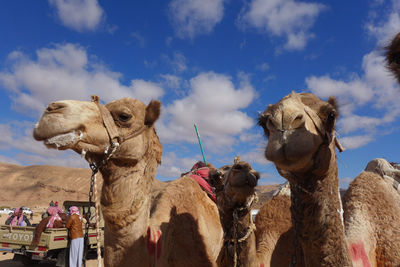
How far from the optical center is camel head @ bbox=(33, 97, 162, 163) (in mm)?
2539

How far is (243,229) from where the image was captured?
3.14 m

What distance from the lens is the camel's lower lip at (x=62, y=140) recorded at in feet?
8.27

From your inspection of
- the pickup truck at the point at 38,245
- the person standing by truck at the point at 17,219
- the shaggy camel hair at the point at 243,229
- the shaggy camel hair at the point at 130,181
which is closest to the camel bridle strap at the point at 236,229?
the shaggy camel hair at the point at 243,229

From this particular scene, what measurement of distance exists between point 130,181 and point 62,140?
0.75m

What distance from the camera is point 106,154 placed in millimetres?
2885

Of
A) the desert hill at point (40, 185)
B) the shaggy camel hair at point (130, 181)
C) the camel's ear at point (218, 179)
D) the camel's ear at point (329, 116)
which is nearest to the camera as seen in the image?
the camel's ear at point (329, 116)

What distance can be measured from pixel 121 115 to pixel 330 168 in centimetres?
204

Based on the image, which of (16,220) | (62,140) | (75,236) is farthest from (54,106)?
(16,220)

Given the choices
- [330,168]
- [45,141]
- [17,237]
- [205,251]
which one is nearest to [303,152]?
[330,168]

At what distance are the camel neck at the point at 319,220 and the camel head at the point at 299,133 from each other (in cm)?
12

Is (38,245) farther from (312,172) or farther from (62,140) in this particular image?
(312,172)

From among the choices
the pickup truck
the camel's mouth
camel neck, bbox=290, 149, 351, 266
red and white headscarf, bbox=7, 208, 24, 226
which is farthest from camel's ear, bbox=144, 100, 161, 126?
red and white headscarf, bbox=7, 208, 24, 226

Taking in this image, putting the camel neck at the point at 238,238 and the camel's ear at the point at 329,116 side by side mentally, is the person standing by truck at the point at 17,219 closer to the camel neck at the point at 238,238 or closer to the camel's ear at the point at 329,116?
the camel neck at the point at 238,238

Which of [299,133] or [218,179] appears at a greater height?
[218,179]
